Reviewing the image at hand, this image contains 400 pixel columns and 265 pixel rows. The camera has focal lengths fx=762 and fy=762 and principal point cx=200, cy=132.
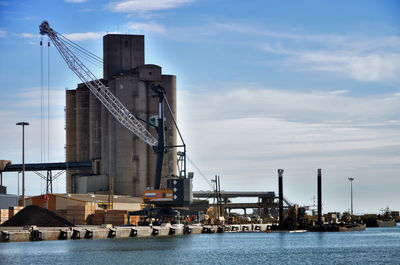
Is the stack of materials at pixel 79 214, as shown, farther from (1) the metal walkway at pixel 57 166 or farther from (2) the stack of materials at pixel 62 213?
(1) the metal walkway at pixel 57 166

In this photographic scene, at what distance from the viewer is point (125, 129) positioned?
6604 inches

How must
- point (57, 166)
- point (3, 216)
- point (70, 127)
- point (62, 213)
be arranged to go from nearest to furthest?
point (3, 216)
point (62, 213)
point (57, 166)
point (70, 127)

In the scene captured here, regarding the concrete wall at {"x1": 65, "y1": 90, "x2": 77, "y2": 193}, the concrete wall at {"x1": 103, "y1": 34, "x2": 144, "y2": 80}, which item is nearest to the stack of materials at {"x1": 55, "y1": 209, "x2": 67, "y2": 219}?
the concrete wall at {"x1": 65, "y1": 90, "x2": 77, "y2": 193}

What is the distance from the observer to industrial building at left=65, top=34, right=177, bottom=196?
6550 inches

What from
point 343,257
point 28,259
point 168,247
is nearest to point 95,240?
point 168,247

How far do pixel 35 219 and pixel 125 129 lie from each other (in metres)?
54.7

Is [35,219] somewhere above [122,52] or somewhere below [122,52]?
below

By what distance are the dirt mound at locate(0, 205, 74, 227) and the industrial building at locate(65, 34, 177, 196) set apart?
1756 inches

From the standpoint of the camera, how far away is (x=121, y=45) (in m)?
175

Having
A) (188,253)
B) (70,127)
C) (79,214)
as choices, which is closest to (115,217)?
(79,214)

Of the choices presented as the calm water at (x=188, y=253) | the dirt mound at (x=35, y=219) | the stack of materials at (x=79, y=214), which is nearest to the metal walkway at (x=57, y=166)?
the stack of materials at (x=79, y=214)

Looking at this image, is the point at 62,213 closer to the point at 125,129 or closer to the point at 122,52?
the point at 125,129

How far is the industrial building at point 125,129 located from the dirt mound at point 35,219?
44592 millimetres

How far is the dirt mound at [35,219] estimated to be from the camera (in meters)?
114
